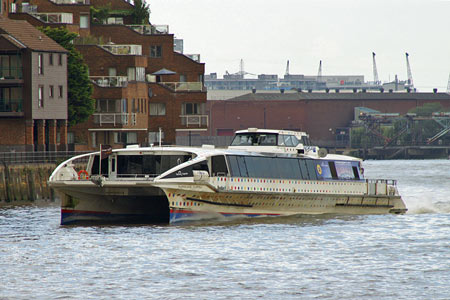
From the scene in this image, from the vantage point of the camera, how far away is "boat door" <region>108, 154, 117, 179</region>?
44.0 meters

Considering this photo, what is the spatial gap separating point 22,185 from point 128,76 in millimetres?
33005

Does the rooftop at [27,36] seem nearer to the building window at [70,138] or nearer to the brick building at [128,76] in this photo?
the brick building at [128,76]

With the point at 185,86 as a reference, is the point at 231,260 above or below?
below

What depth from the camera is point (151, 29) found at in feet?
351

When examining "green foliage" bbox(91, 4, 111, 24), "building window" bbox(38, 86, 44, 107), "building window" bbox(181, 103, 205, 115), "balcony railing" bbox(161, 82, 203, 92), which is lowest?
"building window" bbox(181, 103, 205, 115)

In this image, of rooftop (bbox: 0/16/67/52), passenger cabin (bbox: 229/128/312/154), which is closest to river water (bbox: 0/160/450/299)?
passenger cabin (bbox: 229/128/312/154)

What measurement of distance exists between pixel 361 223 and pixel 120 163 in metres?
11.5

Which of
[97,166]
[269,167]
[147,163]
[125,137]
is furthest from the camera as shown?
[125,137]

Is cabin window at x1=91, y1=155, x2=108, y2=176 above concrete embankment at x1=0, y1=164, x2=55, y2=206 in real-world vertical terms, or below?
above

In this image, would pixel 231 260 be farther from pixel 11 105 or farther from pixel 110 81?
pixel 110 81

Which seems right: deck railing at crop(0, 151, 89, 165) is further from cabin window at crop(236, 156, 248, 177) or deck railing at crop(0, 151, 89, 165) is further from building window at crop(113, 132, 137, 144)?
cabin window at crop(236, 156, 248, 177)

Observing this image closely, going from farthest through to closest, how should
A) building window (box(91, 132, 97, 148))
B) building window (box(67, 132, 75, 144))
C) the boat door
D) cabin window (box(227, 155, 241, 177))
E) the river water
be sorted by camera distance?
building window (box(91, 132, 97, 148)) < building window (box(67, 132, 75, 144)) < cabin window (box(227, 155, 241, 177)) < the boat door < the river water

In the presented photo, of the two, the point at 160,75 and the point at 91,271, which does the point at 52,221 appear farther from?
the point at 160,75

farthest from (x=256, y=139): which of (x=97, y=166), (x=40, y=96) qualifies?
(x=40, y=96)
